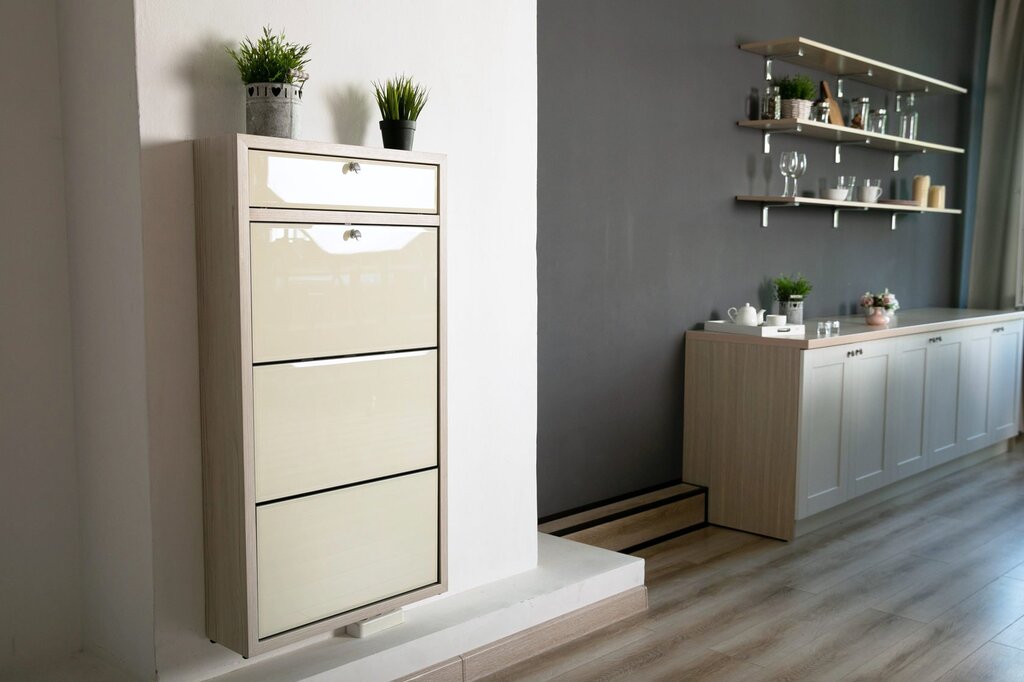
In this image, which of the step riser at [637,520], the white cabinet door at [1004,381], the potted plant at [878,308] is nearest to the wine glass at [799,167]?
the potted plant at [878,308]

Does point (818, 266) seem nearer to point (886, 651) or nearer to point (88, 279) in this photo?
point (886, 651)

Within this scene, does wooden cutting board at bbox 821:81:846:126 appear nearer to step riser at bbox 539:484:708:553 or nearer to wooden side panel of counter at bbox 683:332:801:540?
wooden side panel of counter at bbox 683:332:801:540

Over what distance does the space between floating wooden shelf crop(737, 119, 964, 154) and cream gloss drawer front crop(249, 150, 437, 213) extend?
2481 millimetres

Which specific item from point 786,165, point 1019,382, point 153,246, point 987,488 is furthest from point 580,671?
point 1019,382

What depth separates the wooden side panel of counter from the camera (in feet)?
13.0

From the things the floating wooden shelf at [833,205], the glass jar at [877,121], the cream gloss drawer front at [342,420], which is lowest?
the cream gloss drawer front at [342,420]

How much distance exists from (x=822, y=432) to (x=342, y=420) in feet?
8.04

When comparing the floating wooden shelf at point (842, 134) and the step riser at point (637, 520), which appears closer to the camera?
the step riser at point (637, 520)

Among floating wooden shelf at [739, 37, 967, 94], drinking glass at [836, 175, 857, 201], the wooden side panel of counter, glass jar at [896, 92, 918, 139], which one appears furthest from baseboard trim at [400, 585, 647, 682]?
glass jar at [896, 92, 918, 139]

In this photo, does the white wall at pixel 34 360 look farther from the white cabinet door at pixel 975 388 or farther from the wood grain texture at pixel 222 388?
the white cabinet door at pixel 975 388

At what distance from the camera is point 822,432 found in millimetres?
4059

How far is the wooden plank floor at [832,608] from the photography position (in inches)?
110

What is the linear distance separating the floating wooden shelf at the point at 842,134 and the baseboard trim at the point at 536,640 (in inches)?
92.6

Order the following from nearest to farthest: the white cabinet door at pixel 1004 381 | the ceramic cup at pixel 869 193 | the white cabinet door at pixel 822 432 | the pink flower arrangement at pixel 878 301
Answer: the white cabinet door at pixel 822 432
the pink flower arrangement at pixel 878 301
the ceramic cup at pixel 869 193
the white cabinet door at pixel 1004 381
